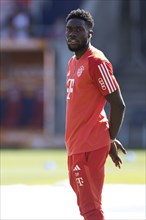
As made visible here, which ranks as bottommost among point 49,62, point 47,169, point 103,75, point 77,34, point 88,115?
point 47,169

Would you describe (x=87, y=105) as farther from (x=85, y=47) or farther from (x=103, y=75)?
(x=85, y=47)

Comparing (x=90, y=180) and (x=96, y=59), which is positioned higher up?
(x=96, y=59)

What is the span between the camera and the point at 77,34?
606cm

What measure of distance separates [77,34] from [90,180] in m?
1.03

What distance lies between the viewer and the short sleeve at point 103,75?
19.6ft

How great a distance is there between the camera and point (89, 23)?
6148 millimetres

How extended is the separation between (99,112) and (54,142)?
67.3 feet

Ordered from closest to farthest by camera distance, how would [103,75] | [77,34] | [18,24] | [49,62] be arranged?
1. [103,75]
2. [77,34]
3. [18,24]
4. [49,62]

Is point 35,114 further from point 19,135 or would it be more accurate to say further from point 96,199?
point 96,199

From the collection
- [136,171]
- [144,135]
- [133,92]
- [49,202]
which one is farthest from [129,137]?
[49,202]

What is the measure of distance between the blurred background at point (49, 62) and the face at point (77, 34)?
20088 millimetres

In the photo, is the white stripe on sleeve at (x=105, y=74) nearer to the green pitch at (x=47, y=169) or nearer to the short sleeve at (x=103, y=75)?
the short sleeve at (x=103, y=75)

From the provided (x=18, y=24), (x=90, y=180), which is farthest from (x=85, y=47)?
(x=18, y=24)

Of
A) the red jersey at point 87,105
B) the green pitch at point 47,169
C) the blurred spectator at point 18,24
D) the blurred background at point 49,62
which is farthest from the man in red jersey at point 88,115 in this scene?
the blurred spectator at point 18,24
